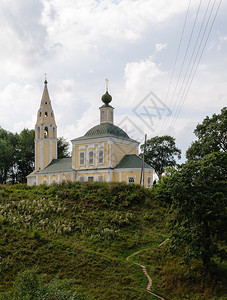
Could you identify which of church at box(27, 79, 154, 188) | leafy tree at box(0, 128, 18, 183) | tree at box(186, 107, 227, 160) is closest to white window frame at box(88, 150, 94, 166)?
church at box(27, 79, 154, 188)

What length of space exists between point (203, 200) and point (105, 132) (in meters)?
23.4

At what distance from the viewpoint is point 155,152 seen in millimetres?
49969

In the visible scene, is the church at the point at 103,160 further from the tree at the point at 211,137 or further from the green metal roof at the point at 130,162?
the tree at the point at 211,137

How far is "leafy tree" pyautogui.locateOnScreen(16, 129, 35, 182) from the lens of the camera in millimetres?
55369

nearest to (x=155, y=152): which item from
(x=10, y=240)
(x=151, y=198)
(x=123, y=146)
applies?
(x=123, y=146)

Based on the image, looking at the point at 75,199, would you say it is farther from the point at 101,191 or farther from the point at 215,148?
the point at 215,148

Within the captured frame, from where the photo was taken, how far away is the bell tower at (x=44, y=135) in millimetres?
42531

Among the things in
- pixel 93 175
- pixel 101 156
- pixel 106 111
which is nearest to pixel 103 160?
pixel 101 156

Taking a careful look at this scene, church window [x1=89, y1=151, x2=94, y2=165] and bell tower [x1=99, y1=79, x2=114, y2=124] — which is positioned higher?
bell tower [x1=99, y1=79, x2=114, y2=124]

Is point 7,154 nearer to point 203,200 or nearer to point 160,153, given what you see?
point 160,153

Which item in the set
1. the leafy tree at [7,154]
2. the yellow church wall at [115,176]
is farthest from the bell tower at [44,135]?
the leafy tree at [7,154]

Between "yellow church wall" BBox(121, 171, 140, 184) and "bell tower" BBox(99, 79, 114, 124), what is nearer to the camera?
"yellow church wall" BBox(121, 171, 140, 184)

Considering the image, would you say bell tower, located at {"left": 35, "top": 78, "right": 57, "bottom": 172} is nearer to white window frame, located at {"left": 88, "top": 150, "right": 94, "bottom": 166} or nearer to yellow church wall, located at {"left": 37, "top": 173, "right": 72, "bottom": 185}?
yellow church wall, located at {"left": 37, "top": 173, "right": 72, "bottom": 185}

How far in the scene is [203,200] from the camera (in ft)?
45.3
